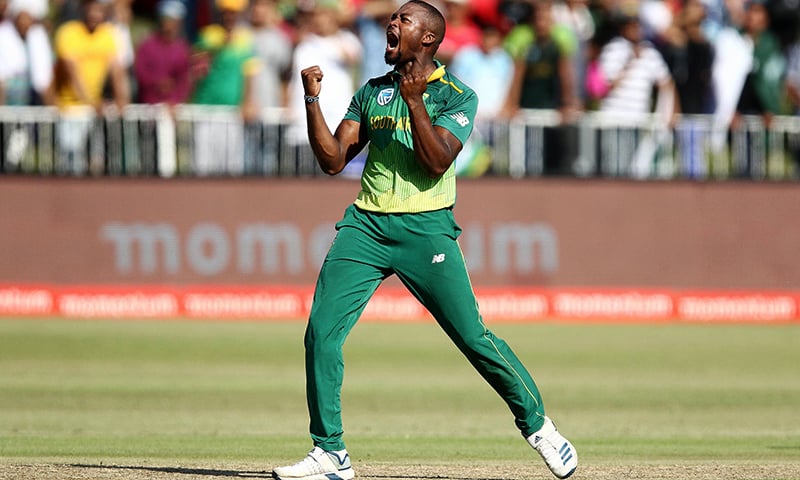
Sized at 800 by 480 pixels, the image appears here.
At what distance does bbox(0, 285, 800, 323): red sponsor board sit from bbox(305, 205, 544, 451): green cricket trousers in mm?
A: 10293

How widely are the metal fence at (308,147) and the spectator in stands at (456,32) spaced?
3.03ft

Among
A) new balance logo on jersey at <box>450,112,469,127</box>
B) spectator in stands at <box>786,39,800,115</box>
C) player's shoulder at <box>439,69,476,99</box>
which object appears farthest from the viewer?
spectator in stands at <box>786,39,800,115</box>

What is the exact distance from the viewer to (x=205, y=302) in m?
17.5

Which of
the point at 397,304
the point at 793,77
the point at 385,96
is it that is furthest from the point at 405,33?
the point at 793,77

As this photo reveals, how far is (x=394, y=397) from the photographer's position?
1173 cm

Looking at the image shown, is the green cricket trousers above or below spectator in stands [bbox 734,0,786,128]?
below

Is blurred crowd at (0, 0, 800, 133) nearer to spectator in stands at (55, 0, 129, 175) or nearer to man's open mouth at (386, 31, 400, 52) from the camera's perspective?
spectator in stands at (55, 0, 129, 175)

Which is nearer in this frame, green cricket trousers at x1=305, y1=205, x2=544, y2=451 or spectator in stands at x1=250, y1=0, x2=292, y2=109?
green cricket trousers at x1=305, y1=205, x2=544, y2=451

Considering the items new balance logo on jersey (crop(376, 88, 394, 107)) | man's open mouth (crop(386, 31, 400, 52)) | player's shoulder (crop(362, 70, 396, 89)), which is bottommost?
new balance logo on jersey (crop(376, 88, 394, 107))

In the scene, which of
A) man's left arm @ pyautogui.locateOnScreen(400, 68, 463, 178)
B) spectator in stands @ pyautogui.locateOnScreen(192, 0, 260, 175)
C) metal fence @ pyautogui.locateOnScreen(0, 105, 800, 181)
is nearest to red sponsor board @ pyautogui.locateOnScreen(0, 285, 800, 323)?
metal fence @ pyautogui.locateOnScreen(0, 105, 800, 181)

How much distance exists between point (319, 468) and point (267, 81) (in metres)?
11.0

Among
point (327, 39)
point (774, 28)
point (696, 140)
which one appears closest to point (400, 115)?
point (327, 39)

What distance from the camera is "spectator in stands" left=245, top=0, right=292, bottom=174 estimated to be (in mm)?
17312

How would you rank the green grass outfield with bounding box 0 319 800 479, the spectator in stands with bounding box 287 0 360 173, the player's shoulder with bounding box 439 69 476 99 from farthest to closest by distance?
the spectator in stands with bounding box 287 0 360 173 → the green grass outfield with bounding box 0 319 800 479 → the player's shoulder with bounding box 439 69 476 99
